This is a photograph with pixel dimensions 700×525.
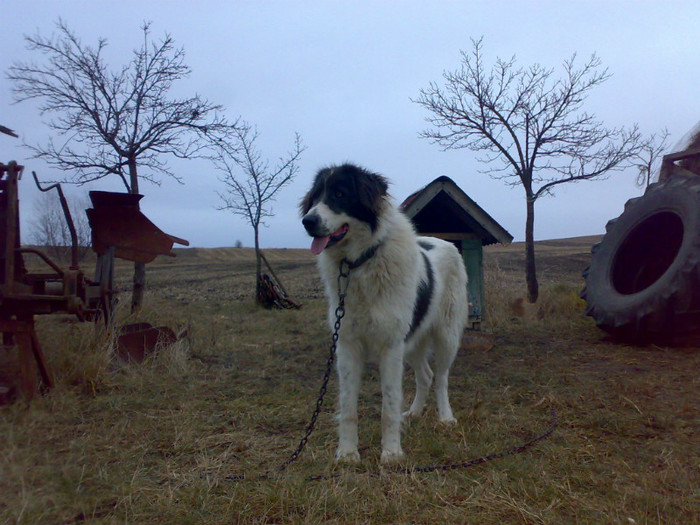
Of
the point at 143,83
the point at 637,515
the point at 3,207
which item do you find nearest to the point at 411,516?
the point at 637,515

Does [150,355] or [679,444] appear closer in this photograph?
[679,444]

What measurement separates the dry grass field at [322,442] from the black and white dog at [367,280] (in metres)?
0.40

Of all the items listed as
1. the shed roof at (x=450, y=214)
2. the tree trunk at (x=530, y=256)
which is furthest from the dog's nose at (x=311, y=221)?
the tree trunk at (x=530, y=256)

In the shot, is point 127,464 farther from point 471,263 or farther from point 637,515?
point 471,263

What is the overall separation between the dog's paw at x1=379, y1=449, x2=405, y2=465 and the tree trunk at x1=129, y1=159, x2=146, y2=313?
570 cm

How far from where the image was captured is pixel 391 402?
364 centimetres

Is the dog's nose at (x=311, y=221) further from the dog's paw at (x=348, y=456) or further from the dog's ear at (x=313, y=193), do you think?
the dog's paw at (x=348, y=456)

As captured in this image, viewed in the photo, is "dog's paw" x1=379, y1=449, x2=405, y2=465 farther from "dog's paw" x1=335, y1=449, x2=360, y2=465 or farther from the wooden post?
the wooden post

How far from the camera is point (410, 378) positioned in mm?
6180

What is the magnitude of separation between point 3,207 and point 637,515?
509 cm

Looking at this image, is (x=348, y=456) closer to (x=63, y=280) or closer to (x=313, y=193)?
(x=313, y=193)

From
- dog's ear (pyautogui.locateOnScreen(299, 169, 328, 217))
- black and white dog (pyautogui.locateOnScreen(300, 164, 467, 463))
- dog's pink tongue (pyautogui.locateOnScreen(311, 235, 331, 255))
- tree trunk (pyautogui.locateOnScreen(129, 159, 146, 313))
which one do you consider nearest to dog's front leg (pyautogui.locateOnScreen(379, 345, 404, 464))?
black and white dog (pyautogui.locateOnScreen(300, 164, 467, 463))

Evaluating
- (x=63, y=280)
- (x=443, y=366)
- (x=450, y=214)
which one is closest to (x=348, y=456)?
(x=443, y=366)

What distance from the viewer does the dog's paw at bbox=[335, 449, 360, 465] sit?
3479 mm
